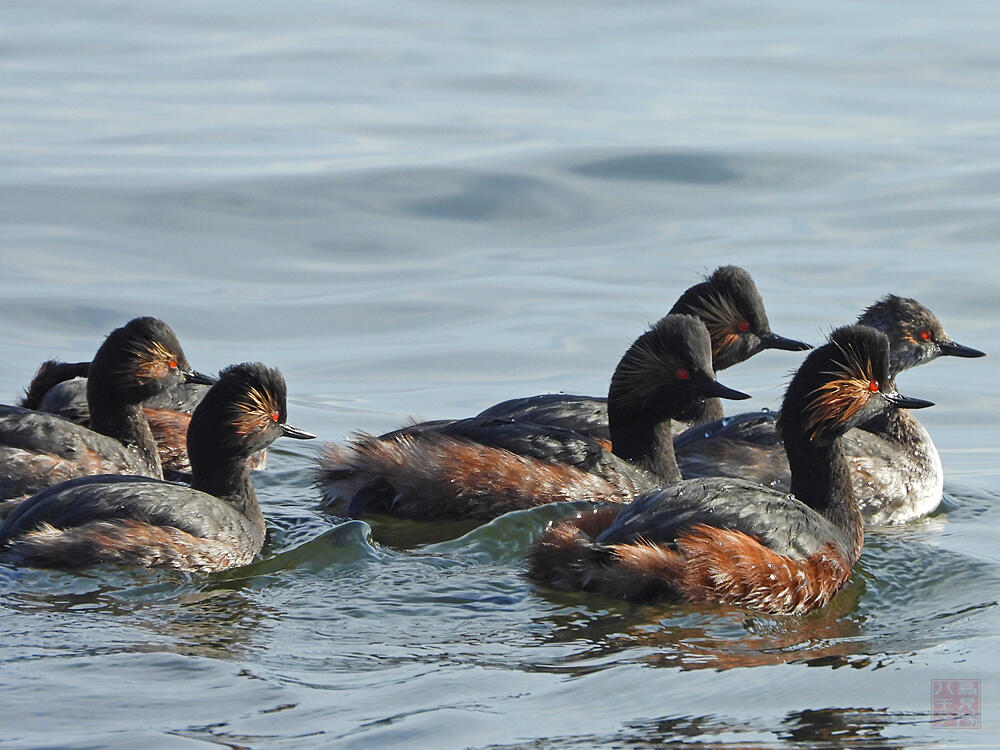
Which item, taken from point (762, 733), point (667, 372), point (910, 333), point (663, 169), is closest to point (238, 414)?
point (667, 372)

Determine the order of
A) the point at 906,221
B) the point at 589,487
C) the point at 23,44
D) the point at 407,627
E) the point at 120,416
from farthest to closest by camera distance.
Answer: the point at 23,44 < the point at 906,221 < the point at 120,416 < the point at 589,487 < the point at 407,627

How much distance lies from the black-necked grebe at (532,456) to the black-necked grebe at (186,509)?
0.56 metres

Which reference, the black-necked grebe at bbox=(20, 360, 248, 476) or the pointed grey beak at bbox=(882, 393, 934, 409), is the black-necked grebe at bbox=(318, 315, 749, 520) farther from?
the black-necked grebe at bbox=(20, 360, 248, 476)

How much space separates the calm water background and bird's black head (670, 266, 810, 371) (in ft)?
5.27

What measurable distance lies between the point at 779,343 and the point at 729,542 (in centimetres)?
400

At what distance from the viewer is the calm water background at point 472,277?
22.2 feet

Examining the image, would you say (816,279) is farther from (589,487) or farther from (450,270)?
(589,487)

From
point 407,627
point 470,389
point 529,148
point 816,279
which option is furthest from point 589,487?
point 529,148

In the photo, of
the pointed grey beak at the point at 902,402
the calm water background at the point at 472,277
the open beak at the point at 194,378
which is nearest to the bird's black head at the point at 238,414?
the calm water background at the point at 472,277

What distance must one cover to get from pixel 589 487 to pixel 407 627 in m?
2.34

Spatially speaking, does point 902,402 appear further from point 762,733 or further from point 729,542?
point 762,733

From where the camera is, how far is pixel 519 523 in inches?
369

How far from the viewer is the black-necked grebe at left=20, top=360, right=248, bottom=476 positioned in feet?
37.2

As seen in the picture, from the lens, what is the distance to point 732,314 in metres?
11.8
